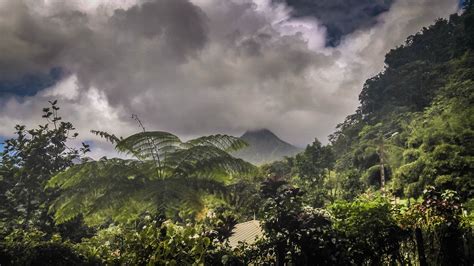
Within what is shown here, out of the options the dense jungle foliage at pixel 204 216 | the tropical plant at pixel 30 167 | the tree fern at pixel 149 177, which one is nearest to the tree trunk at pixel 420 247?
the dense jungle foliage at pixel 204 216

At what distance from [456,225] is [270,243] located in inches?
122

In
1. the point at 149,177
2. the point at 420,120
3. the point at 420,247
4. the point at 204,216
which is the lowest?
the point at 420,247

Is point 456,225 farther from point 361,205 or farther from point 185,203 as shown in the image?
point 185,203

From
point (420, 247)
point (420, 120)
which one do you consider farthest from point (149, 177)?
point (420, 120)

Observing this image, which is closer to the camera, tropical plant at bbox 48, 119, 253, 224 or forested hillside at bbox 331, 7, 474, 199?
tropical plant at bbox 48, 119, 253, 224

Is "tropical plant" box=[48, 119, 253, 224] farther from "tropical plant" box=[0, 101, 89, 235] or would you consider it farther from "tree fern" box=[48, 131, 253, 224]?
Answer: "tropical plant" box=[0, 101, 89, 235]

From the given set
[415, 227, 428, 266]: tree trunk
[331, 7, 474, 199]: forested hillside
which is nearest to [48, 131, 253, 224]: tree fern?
[415, 227, 428, 266]: tree trunk

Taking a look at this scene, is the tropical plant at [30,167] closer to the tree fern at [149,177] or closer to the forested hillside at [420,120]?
the tree fern at [149,177]

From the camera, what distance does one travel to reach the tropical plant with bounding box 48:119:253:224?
8.32 m

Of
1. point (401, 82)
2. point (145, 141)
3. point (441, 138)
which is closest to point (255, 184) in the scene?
point (441, 138)

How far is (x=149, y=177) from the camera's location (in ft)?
29.5

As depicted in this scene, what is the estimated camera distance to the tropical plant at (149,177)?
832 centimetres

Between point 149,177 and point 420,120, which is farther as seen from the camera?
point 420,120

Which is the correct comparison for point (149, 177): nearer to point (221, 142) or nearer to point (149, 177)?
point (149, 177)
